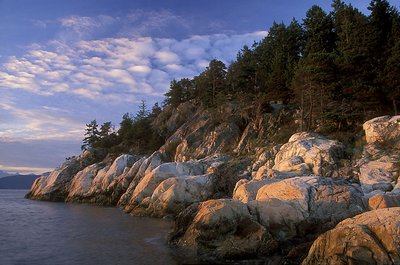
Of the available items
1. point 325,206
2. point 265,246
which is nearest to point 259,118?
point 325,206

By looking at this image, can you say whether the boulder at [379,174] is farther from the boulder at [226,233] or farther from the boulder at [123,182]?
the boulder at [123,182]

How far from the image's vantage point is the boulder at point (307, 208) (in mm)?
17984

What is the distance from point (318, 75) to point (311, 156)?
11481 millimetres

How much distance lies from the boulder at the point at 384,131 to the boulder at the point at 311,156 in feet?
8.86

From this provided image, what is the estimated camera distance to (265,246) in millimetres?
16031

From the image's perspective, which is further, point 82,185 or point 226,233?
point 82,185

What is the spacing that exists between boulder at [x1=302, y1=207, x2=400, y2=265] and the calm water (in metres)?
5.78

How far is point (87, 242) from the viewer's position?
20.6 meters

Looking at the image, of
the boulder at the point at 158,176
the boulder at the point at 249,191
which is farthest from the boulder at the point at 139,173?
the boulder at the point at 249,191

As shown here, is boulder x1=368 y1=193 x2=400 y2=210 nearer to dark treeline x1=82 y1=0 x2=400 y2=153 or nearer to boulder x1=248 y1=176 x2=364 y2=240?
boulder x1=248 y1=176 x2=364 y2=240

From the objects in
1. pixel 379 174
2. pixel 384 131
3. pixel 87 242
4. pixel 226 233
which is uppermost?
pixel 384 131

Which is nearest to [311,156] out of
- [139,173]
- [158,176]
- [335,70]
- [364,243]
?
[335,70]

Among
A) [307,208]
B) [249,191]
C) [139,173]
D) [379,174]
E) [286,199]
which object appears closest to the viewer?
[307,208]

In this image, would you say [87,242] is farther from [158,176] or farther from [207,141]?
[207,141]
